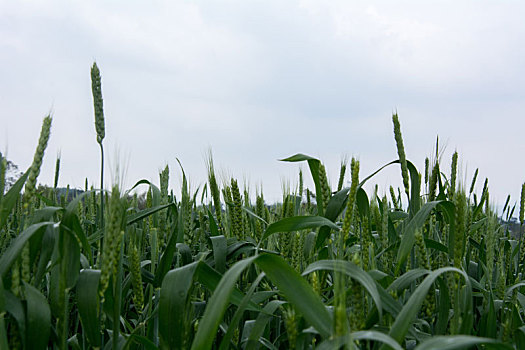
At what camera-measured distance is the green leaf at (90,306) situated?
1091 mm

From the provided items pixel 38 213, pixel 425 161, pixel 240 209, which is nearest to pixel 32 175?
pixel 38 213

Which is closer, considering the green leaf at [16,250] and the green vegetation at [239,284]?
the green vegetation at [239,284]

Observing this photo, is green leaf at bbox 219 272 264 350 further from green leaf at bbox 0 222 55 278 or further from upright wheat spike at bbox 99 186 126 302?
green leaf at bbox 0 222 55 278

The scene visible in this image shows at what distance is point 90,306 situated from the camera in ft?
3.59

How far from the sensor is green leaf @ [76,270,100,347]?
1.09 m

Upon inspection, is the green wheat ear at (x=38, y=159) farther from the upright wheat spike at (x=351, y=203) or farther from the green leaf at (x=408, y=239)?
the green leaf at (x=408, y=239)

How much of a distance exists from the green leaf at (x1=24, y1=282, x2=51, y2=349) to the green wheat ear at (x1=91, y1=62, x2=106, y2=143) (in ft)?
2.25

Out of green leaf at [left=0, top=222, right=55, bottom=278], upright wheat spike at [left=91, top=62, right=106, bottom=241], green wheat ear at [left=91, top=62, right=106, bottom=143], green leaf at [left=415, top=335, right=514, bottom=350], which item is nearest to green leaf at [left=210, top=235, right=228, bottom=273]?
upright wheat spike at [left=91, top=62, right=106, bottom=241]

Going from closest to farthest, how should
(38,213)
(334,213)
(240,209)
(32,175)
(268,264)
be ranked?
(268,264) < (32,175) < (38,213) < (334,213) < (240,209)

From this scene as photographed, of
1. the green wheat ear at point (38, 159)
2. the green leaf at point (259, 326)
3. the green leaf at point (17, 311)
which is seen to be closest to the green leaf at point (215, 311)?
the green leaf at point (259, 326)

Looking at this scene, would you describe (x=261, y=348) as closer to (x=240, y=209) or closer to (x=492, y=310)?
(x=240, y=209)

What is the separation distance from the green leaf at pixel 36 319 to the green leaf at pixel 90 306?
2.6 inches

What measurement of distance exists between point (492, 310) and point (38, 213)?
1.16 m

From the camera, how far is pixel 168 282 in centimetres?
111
